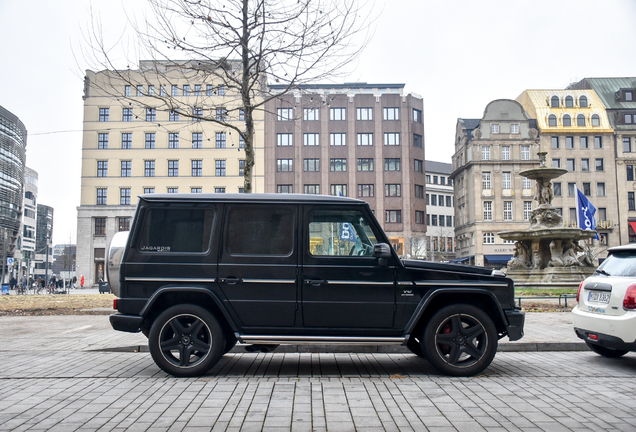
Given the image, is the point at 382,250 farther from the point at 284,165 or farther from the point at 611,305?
the point at 284,165

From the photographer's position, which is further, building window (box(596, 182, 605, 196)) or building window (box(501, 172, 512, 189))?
building window (box(596, 182, 605, 196))

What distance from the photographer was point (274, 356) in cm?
833

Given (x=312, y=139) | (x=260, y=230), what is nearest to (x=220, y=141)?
(x=312, y=139)

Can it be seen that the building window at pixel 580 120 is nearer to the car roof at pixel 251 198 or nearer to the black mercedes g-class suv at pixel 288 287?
the black mercedes g-class suv at pixel 288 287

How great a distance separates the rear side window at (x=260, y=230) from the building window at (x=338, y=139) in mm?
57500

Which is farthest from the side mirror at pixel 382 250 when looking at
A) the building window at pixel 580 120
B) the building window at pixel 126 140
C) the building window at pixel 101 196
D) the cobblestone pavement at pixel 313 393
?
the building window at pixel 580 120

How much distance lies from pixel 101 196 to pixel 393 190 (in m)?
32.0

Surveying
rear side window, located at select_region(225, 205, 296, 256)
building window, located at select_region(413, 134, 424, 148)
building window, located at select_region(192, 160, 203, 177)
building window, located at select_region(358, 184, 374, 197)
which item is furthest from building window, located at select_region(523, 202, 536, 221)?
rear side window, located at select_region(225, 205, 296, 256)

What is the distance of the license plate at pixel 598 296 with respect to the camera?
7043mm

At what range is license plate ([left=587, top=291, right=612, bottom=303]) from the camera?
7043 millimetres

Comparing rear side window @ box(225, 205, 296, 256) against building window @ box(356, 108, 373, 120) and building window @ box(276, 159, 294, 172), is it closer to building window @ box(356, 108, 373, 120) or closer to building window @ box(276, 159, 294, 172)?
building window @ box(276, 159, 294, 172)

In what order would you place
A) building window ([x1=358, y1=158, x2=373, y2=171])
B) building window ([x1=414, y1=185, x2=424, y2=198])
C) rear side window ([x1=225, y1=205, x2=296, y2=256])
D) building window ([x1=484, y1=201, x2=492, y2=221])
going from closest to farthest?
1. rear side window ([x1=225, y1=205, x2=296, y2=256])
2. building window ([x1=358, y1=158, x2=373, y2=171])
3. building window ([x1=414, y1=185, x2=424, y2=198])
4. building window ([x1=484, y1=201, x2=492, y2=221])

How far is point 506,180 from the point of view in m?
66.1

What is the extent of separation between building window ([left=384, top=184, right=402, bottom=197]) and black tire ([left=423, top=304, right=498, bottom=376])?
5790 cm
